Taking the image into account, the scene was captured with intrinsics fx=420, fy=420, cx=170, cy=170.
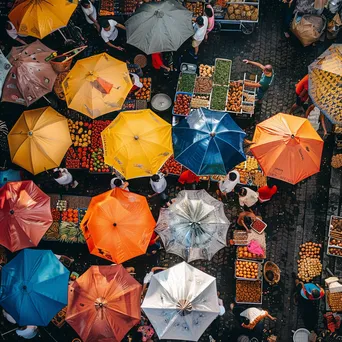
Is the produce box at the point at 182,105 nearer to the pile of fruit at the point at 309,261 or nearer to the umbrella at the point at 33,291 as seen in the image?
the pile of fruit at the point at 309,261

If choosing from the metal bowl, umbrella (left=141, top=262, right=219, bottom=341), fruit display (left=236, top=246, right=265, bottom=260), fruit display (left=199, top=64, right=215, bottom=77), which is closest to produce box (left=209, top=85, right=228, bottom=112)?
fruit display (left=199, top=64, right=215, bottom=77)

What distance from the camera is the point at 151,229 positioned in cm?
1093

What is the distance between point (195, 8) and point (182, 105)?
3604 mm

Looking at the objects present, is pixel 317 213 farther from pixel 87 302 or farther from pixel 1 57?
pixel 1 57

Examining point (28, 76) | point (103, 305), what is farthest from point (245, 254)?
point (28, 76)

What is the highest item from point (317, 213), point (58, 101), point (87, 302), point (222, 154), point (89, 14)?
point (89, 14)

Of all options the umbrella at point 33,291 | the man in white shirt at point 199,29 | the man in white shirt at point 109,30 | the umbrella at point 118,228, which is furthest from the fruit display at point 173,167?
the man in white shirt at point 109,30

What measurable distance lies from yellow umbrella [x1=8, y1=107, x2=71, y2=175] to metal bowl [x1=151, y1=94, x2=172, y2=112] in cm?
318

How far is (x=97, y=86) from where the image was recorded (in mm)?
11992

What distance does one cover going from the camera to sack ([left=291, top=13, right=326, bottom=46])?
45.3ft

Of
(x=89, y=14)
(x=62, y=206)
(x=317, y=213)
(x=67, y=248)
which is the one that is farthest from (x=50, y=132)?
(x=317, y=213)

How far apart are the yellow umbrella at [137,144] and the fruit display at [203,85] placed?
2.64 metres

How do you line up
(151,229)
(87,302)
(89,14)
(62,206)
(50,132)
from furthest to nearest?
(89,14) < (62,206) < (50,132) < (151,229) < (87,302)

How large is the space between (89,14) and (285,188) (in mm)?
8553
